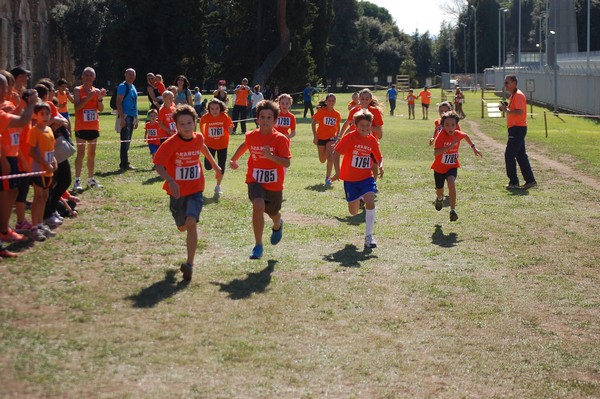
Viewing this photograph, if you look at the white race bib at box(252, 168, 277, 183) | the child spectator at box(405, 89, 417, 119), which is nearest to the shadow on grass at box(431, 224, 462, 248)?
the white race bib at box(252, 168, 277, 183)

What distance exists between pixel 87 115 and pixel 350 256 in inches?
286

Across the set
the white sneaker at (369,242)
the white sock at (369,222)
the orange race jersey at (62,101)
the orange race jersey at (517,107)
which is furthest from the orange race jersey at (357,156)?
the orange race jersey at (62,101)

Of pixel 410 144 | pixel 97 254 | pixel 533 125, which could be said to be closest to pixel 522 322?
pixel 97 254

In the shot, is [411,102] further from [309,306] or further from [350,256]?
[309,306]

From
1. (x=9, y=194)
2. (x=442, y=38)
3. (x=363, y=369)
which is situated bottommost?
(x=363, y=369)

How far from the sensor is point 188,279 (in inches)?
371

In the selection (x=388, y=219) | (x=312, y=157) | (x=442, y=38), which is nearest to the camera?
(x=388, y=219)

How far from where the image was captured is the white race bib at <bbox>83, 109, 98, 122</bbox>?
16.2 meters

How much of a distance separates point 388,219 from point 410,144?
15.9 meters

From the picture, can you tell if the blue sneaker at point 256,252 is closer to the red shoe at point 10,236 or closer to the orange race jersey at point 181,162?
the orange race jersey at point 181,162

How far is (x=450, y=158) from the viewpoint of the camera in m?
13.9

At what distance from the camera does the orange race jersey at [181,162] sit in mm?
9633

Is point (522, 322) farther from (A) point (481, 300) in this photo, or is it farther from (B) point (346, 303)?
(B) point (346, 303)

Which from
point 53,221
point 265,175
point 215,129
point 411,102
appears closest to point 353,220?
point 265,175
